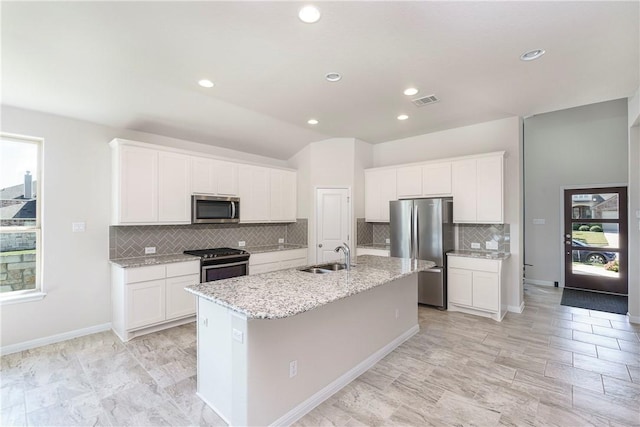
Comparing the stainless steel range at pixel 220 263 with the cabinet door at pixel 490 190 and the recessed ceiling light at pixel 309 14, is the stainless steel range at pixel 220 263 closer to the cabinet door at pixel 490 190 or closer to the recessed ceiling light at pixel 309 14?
the recessed ceiling light at pixel 309 14

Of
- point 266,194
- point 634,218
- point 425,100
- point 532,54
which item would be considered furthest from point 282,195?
point 634,218

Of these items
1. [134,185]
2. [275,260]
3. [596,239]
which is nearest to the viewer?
[134,185]

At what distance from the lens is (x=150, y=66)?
9.59ft

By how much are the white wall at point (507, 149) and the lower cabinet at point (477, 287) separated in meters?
0.37

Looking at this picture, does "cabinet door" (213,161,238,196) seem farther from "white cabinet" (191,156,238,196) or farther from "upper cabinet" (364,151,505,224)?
"upper cabinet" (364,151,505,224)

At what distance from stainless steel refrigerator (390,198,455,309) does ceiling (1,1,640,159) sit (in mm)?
1450

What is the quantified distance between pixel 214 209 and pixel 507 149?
184 inches

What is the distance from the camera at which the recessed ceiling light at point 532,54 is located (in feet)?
8.86

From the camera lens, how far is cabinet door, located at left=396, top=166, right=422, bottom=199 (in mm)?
5195

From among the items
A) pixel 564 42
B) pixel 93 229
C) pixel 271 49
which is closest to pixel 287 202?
pixel 93 229

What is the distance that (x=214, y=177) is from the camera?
4.69 metres

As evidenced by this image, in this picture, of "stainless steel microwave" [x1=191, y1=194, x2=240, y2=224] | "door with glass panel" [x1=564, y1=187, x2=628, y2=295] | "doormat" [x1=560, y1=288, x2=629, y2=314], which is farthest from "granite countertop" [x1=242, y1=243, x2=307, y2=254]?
"door with glass panel" [x1=564, y1=187, x2=628, y2=295]

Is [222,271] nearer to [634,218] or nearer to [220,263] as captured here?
[220,263]

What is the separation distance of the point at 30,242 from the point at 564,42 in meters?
5.97
